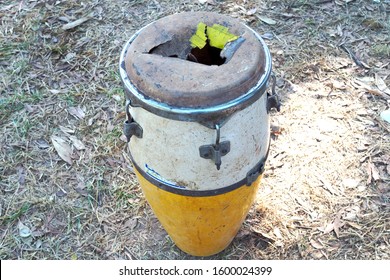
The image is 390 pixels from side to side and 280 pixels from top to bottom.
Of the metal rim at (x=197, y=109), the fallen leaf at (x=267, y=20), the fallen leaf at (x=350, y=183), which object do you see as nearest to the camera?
the metal rim at (x=197, y=109)

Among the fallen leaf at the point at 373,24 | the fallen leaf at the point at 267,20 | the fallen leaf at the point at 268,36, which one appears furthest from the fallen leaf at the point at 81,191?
the fallen leaf at the point at 373,24

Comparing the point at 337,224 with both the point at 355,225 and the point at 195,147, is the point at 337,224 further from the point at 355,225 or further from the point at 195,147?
the point at 195,147

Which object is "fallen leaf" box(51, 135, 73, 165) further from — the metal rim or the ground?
the metal rim

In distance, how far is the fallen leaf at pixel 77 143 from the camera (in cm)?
321

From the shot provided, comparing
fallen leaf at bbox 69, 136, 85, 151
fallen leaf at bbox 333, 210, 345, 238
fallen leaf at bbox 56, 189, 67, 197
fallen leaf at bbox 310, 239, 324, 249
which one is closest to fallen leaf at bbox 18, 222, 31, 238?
fallen leaf at bbox 56, 189, 67, 197

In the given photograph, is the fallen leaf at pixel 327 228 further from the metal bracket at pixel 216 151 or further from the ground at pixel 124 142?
the metal bracket at pixel 216 151

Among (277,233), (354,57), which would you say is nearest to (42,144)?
(277,233)

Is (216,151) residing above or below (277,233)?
above

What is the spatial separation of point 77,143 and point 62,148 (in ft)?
0.32

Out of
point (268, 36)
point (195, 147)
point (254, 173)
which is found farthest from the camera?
point (268, 36)

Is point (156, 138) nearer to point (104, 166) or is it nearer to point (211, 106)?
point (211, 106)

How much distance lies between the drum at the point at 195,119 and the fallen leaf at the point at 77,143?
3.47 feet

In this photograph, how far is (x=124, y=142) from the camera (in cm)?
322

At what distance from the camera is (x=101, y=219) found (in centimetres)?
285
